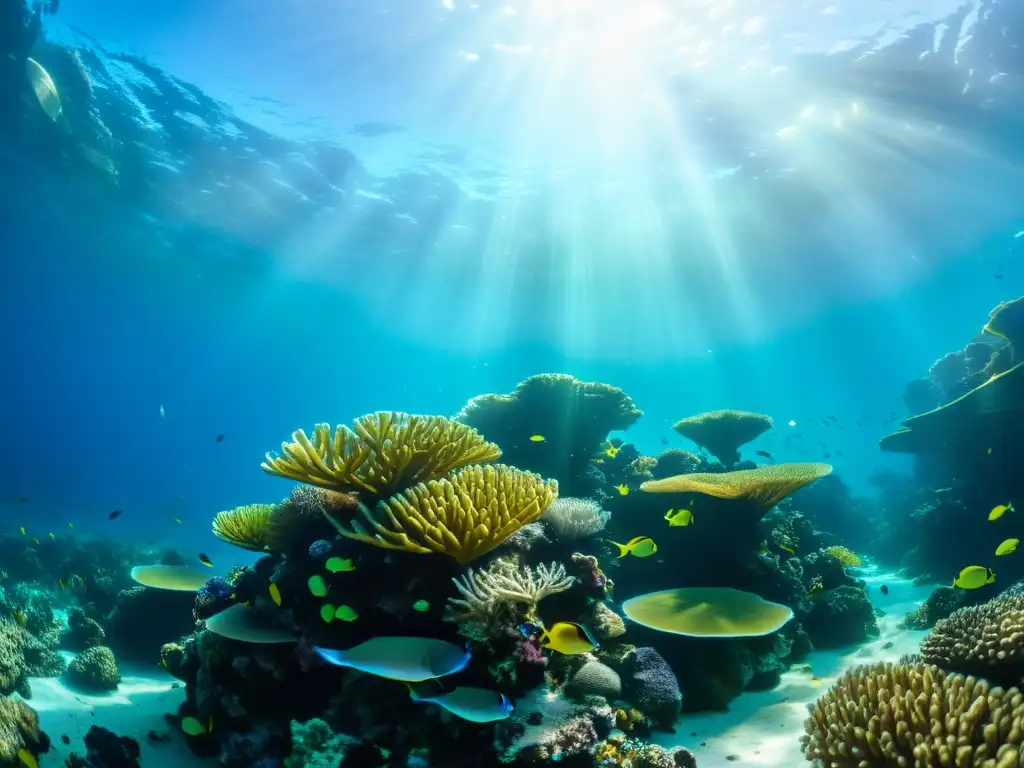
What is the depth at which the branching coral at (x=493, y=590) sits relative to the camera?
4070 mm

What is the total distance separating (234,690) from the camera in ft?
16.1

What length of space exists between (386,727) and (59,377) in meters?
107

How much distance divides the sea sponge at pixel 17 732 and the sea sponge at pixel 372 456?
10.9 ft

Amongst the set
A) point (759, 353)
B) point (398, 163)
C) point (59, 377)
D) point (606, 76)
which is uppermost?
point (59, 377)

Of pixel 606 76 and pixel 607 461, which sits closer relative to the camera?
pixel 607 461

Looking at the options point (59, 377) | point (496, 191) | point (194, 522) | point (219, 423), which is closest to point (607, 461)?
point (496, 191)

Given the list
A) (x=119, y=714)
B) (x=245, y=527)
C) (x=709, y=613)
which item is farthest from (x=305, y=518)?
(x=709, y=613)

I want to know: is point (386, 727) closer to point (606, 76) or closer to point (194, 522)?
point (606, 76)

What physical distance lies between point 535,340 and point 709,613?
47.2m

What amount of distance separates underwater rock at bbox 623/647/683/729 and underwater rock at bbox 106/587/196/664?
25.8 ft

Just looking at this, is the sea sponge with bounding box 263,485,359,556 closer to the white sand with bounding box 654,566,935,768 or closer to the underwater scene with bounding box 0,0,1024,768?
the underwater scene with bounding box 0,0,1024,768

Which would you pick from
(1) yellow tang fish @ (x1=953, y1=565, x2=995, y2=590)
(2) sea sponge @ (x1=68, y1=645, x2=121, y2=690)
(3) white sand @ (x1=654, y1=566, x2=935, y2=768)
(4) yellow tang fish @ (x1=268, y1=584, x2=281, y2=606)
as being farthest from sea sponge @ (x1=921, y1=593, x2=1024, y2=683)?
(2) sea sponge @ (x1=68, y1=645, x2=121, y2=690)

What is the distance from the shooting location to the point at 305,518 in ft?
17.9

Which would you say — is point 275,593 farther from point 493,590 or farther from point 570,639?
point 570,639
